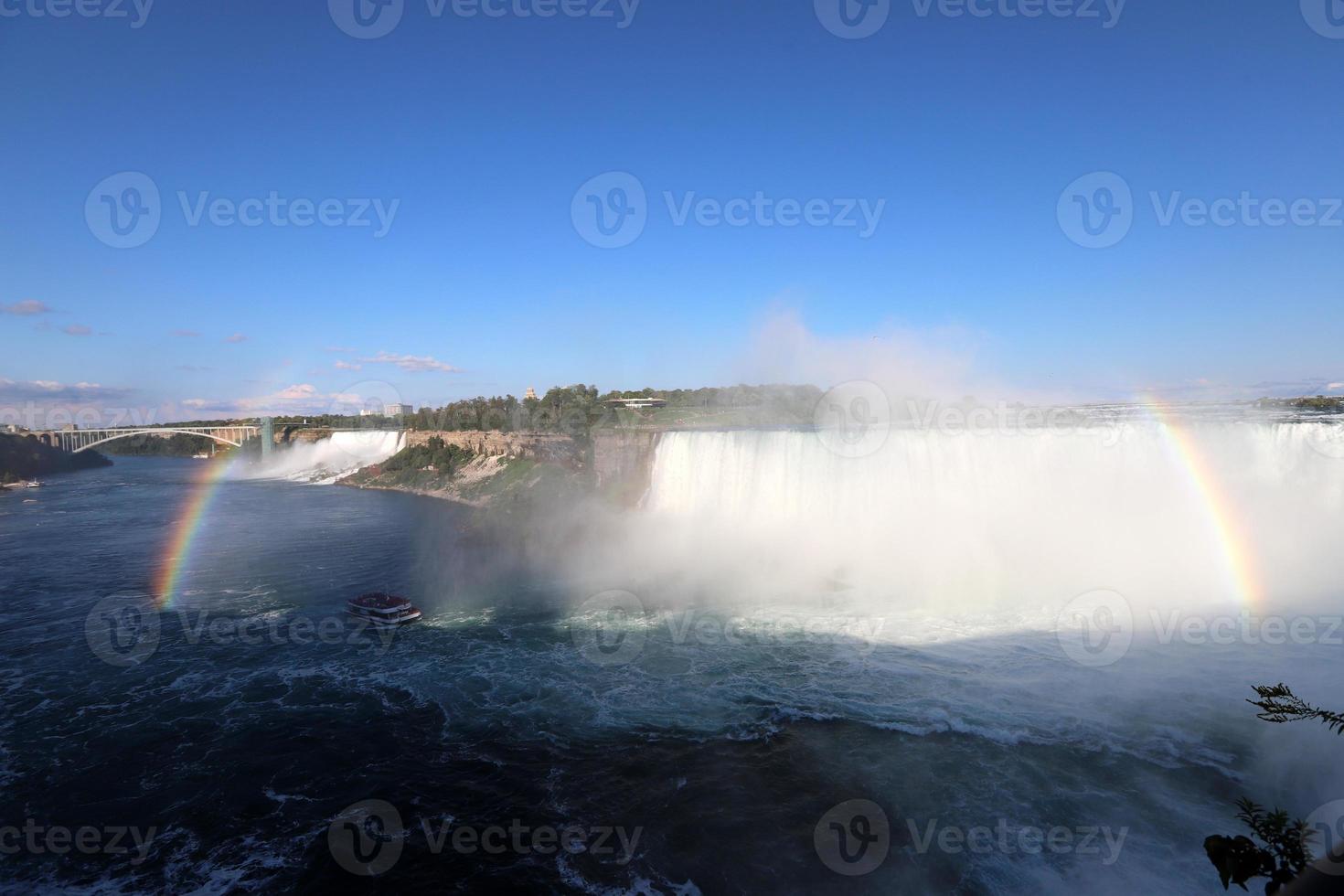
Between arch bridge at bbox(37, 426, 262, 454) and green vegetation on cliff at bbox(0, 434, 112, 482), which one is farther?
arch bridge at bbox(37, 426, 262, 454)

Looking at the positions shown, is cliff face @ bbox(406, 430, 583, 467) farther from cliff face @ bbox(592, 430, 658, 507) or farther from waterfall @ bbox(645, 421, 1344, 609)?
waterfall @ bbox(645, 421, 1344, 609)

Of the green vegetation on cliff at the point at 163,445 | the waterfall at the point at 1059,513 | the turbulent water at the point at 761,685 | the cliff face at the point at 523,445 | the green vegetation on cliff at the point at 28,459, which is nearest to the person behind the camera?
the turbulent water at the point at 761,685

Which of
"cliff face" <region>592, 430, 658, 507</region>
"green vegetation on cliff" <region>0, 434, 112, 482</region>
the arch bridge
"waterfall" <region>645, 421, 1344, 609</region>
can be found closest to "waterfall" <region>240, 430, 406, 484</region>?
the arch bridge

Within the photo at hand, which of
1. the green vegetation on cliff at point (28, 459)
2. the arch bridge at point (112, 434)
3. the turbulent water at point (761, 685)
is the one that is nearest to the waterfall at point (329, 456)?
the arch bridge at point (112, 434)

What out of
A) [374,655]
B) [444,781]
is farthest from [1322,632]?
[374,655]

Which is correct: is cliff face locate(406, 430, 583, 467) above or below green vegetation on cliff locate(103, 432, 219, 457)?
above

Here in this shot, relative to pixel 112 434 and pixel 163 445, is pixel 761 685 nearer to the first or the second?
pixel 112 434

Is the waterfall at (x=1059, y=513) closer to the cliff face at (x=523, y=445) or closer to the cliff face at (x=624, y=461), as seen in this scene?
the cliff face at (x=624, y=461)
